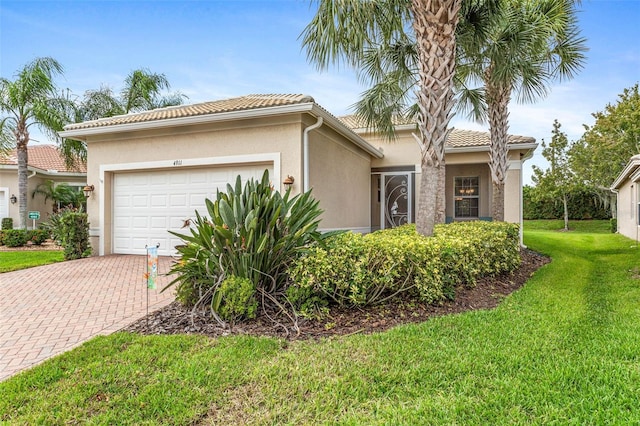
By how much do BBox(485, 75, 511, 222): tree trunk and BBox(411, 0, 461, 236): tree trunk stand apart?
16.9 feet

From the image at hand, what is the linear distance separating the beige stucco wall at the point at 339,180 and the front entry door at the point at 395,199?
1.00m

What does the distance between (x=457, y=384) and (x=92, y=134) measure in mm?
11779

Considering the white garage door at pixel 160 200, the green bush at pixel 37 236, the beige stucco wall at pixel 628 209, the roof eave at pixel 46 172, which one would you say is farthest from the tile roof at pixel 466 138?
the roof eave at pixel 46 172

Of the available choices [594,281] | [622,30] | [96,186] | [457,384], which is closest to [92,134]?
[96,186]

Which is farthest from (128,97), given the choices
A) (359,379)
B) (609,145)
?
(609,145)

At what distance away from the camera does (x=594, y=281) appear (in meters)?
7.39

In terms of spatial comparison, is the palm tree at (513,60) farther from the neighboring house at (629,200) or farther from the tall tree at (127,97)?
the tall tree at (127,97)

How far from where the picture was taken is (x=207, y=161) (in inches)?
389

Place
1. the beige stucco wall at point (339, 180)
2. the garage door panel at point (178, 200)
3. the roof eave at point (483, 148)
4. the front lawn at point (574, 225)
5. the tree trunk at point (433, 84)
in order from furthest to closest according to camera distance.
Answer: the front lawn at point (574, 225)
the roof eave at point (483, 148)
the garage door panel at point (178, 200)
the beige stucco wall at point (339, 180)
the tree trunk at point (433, 84)

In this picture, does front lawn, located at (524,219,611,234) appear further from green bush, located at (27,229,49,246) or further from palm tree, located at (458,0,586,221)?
green bush, located at (27,229,49,246)

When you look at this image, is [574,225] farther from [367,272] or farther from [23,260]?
[23,260]

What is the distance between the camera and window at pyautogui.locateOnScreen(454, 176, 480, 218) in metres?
16.3

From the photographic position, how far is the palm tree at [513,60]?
9109mm

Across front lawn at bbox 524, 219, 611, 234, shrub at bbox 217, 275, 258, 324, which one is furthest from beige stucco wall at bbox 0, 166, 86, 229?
front lawn at bbox 524, 219, 611, 234
